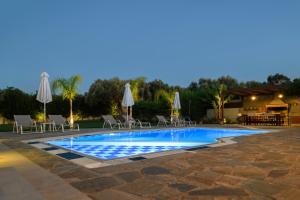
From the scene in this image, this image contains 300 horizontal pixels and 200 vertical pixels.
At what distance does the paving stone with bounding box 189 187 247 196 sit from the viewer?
3.02m

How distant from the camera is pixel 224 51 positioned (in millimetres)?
48312

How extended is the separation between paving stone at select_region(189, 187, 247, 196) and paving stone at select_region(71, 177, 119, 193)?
1058 millimetres

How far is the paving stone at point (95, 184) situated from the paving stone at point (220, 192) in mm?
1058

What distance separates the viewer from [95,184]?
3436 millimetres

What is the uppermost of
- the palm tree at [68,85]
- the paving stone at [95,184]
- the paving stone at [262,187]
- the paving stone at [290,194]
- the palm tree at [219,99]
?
the palm tree at [68,85]

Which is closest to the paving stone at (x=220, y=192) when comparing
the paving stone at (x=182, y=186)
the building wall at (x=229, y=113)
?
the paving stone at (x=182, y=186)

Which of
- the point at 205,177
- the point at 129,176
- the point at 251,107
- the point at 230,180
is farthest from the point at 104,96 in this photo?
the point at 230,180

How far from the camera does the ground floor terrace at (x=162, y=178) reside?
302 centimetres

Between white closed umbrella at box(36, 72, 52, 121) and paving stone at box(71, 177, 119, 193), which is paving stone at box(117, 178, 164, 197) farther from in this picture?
white closed umbrella at box(36, 72, 52, 121)

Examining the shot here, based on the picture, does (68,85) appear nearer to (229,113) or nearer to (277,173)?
(229,113)

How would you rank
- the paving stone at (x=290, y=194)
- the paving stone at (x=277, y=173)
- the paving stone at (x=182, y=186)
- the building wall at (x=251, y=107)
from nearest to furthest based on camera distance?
1. the paving stone at (x=290, y=194)
2. the paving stone at (x=182, y=186)
3. the paving stone at (x=277, y=173)
4. the building wall at (x=251, y=107)

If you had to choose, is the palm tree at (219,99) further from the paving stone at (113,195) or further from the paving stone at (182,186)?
the paving stone at (113,195)

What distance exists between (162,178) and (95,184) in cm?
91

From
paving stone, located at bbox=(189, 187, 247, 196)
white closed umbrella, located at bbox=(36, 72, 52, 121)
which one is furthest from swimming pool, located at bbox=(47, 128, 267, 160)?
paving stone, located at bbox=(189, 187, 247, 196)
